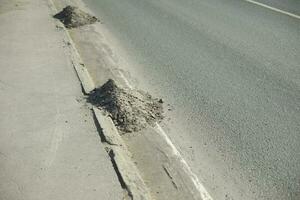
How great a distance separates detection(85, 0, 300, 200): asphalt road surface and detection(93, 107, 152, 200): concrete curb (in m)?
0.76

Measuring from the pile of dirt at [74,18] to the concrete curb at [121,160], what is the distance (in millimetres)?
4872

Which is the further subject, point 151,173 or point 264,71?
point 264,71

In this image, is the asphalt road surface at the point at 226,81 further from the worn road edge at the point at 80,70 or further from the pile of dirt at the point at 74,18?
the worn road edge at the point at 80,70

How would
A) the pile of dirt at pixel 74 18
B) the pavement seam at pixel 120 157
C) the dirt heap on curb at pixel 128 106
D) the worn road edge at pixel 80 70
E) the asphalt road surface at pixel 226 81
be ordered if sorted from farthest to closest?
the pile of dirt at pixel 74 18
the worn road edge at pixel 80 70
the dirt heap on curb at pixel 128 106
the asphalt road surface at pixel 226 81
the pavement seam at pixel 120 157

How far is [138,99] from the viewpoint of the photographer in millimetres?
6406

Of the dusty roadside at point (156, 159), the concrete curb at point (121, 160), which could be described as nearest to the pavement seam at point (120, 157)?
the concrete curb at point (121, 160)

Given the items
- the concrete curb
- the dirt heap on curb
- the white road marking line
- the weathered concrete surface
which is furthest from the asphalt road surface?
the weathered concrete surface

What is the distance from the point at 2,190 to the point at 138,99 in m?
2.56

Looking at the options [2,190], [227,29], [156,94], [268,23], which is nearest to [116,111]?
[156,94]

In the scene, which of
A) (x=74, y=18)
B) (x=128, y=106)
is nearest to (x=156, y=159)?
(x=128, y=106)

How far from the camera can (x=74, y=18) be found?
10.7m

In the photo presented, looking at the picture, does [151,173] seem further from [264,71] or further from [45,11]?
[45,11]

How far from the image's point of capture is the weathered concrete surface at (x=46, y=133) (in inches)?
183

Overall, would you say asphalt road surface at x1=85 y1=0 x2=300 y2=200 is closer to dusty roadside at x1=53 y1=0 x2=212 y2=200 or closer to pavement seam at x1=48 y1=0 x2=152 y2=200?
dusty roadside at x1=53 y1=0 x2=212 y2=200
